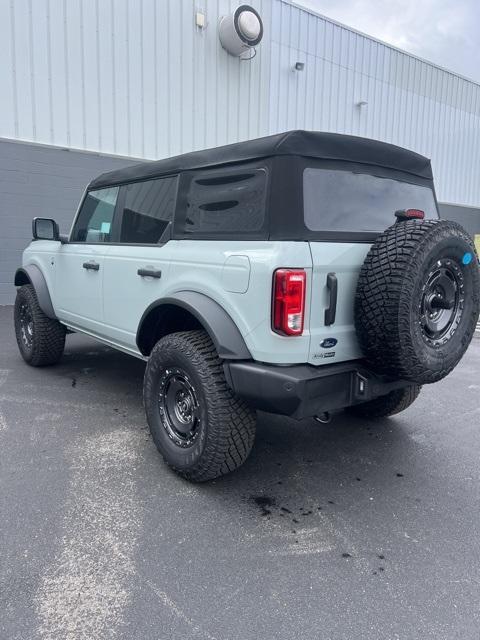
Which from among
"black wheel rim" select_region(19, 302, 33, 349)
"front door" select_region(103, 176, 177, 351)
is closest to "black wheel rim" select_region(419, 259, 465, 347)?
"front door" select_region(103, 176, 177, 351)

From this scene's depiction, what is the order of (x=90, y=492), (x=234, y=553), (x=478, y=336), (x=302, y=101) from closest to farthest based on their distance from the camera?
1. (x=234, y=553)
2. (x=90, y=492)
3. (x=478, y=336)
4. (x=302, y=101)

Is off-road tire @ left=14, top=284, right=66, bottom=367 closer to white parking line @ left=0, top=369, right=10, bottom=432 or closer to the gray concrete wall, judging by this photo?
white parking line @ left=0, top=369, right=10, bottom=432

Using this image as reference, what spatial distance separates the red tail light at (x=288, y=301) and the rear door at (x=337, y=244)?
0.26 feet

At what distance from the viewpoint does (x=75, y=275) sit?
432 centimetres

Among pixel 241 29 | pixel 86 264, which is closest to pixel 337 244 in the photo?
pixel 86 264

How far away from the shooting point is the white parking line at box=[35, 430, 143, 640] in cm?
188

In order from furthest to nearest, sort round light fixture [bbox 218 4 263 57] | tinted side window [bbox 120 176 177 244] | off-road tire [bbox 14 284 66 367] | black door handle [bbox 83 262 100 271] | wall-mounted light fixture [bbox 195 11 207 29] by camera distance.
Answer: wall-mounted light fixture [bbox 195 11 207 29], round light fixture [bbox 218 4 263 57], off-road tire [bbox 14 284 66 367], black door handle [bbox 83 262 100 271], tinted side window [bbox 120 176 177 244]

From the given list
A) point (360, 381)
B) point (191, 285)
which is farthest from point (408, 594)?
point (191, 285)

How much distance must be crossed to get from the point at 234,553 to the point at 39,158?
8.64 meters

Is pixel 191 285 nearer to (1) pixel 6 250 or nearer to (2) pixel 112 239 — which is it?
(2) pixel 112 239

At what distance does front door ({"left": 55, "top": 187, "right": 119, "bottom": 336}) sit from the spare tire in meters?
2.27

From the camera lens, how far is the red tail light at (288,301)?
2.34 meters

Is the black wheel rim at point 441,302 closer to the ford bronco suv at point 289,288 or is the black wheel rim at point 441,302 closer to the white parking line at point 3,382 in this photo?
the ford bronco suv at point 289,288

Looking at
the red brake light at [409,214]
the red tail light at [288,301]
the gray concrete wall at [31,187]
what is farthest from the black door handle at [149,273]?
the gray concrete wall at [31,187]
